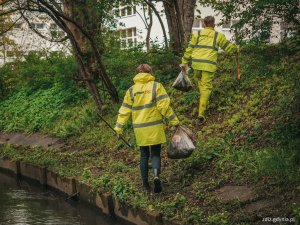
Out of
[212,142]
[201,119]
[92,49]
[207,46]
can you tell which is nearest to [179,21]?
[92,49]

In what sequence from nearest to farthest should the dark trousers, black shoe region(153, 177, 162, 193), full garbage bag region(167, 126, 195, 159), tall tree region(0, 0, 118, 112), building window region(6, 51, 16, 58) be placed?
full garbage bag region(167, 126, 195, 159) → black shoe region(153, 177, 162, 193) → the dark trousers → tall tree region(0, 0, 118, 112) → building window region(6, 51, 16, 58)

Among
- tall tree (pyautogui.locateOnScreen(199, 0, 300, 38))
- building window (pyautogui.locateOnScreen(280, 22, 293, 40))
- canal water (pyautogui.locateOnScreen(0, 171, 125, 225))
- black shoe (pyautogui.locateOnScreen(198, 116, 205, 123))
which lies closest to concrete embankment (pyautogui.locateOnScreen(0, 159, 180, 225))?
canal water (pyautogui.locateOnScreen(0, 171, 125, 225))

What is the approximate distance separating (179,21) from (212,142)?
579 centimetres

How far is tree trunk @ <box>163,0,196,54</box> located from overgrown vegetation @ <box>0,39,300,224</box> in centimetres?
58

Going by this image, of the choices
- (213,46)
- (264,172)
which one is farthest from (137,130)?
(213,46)

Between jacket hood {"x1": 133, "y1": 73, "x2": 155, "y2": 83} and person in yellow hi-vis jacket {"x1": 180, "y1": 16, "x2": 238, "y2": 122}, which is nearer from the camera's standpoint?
jacket hood {"x1": 133, "y1": 73, "x2": 155, "y2": 83}

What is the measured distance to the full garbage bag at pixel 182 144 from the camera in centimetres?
839

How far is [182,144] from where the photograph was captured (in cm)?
839

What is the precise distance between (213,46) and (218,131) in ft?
5.92

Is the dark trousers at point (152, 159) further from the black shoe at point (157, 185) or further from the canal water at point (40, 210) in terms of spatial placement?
the canal water at point (40, 210)

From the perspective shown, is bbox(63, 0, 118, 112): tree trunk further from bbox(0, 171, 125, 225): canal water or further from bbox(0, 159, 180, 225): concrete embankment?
bbox(0, 171, 125, 225): canal water

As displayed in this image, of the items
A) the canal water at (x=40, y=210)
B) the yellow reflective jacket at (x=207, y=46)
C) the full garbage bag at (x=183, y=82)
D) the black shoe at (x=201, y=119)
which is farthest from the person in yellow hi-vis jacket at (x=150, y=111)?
the black shoe at (x=201, y=119)

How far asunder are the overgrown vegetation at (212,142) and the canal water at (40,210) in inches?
20.9

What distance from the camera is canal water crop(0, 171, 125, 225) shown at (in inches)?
361
